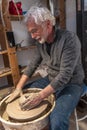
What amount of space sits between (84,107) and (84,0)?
1279mm

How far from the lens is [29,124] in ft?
3.57

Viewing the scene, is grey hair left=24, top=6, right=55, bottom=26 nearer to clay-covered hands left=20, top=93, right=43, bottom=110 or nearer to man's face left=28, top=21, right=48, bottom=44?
man's face left=28, top=21, right=48, bottom=44

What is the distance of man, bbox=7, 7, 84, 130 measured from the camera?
1.20 metres

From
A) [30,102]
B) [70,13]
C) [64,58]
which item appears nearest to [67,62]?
[64,58]

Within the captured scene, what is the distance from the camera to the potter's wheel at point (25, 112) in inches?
45.1

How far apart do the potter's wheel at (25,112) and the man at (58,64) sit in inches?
1.5

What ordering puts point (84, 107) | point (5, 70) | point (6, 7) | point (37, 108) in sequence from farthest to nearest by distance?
1. point (84, 107)
2. point (5, 70)
3. point (6, 7)
4. point (37, 108)

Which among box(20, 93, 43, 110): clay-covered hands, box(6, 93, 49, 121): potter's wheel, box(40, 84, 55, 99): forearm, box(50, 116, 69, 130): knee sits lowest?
box(50, 116, 69, 130): knee

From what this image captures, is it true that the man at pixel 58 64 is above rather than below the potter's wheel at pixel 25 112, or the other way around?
above

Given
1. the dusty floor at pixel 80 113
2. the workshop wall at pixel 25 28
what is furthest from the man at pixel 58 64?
the workshop wall at pixel 25 28

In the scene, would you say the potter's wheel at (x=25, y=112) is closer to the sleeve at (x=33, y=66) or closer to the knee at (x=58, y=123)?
the knee at (x=58, y=123)

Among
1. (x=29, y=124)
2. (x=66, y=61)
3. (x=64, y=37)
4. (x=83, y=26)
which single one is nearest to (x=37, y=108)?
(x=29, y=124)

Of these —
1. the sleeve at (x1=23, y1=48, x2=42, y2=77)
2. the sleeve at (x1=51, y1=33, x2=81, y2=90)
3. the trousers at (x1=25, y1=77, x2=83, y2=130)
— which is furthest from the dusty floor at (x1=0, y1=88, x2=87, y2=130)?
the sleeve at (x1=51, y1=33, x2=81, y2=90)

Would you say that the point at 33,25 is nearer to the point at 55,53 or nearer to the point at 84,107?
the point at 55,53
